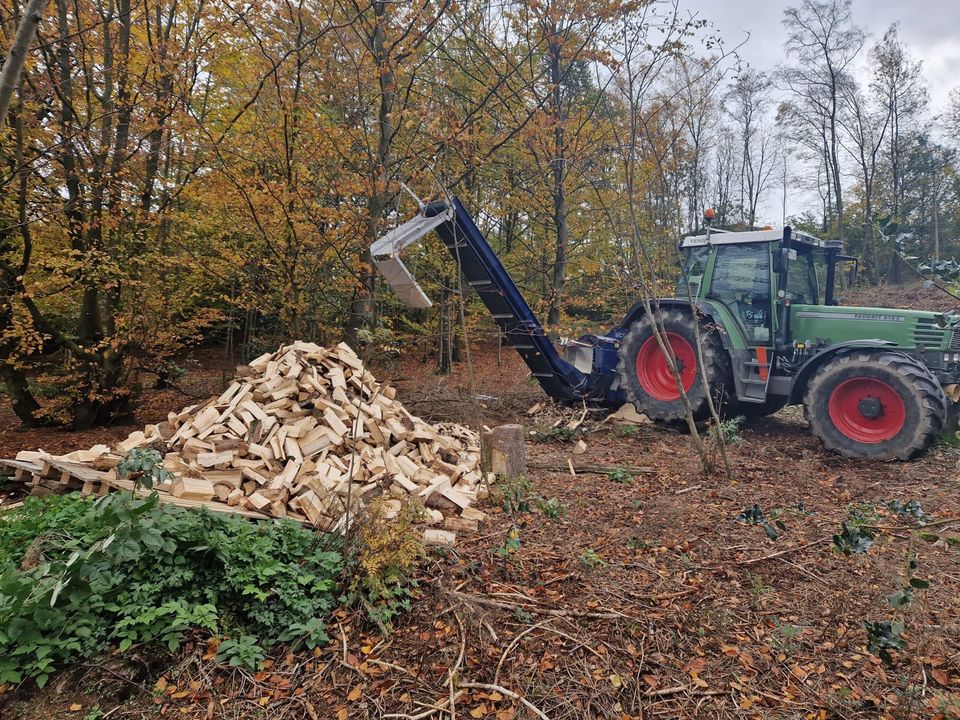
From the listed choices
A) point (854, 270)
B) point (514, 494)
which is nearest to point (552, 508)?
point (514, 494)

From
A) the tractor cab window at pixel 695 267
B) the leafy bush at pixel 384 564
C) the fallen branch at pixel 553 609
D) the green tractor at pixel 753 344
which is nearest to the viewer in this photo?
the fallen branch at pixel 553 609

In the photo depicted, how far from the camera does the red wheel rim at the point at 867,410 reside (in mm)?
5840

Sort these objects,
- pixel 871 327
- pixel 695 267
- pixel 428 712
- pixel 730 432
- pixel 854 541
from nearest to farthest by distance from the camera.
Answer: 1. pixel 854 541
2. pixel 428 712
3. pixel 871 327
4. pixel 730 432
5. pixel 695 267

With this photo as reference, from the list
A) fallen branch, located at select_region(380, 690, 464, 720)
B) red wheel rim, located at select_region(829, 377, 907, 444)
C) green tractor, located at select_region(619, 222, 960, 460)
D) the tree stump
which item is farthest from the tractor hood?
fallen branch, located at select_region(380, 690, 464, 720)

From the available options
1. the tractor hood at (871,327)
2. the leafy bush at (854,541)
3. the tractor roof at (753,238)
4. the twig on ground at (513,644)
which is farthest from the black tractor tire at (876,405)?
the twig on ground at (513,644)

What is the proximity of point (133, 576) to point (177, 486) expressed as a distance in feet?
4.18

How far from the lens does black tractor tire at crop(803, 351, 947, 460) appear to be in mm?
5512

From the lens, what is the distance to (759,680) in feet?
8.39

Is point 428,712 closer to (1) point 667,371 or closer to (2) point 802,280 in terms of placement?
(1) point 667,371

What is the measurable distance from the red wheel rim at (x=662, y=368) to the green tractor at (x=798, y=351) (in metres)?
0.02

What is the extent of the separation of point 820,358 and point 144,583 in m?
6.58

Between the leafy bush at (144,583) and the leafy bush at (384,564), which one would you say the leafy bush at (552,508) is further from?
the leafy bush at (144,583)

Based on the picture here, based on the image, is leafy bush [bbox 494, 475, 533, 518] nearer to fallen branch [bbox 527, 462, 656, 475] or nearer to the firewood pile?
the firewood pile

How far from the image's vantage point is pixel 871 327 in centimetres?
643
